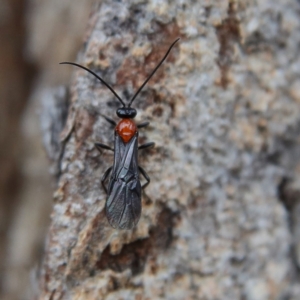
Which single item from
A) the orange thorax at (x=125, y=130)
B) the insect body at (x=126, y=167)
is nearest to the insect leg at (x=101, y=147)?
the insect body at (x=126, y=167)

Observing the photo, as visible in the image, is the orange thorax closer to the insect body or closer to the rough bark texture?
the insect body

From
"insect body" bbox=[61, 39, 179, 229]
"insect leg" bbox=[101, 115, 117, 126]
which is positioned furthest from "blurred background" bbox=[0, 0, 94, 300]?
"insect body" bbox=[61, 39, 179, 229]

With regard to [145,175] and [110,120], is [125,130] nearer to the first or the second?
[110,120]

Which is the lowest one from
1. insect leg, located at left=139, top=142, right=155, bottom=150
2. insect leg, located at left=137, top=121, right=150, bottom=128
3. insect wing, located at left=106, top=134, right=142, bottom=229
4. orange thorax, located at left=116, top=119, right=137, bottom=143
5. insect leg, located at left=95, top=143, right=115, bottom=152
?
insect wing, located at left=106, top=134, right=142, bottom=229

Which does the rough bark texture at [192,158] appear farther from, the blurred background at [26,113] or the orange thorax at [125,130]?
the blurred background at [26,113]

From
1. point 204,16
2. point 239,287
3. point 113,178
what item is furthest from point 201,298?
point 204,16

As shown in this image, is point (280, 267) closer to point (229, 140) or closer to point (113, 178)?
point (229, 140)
